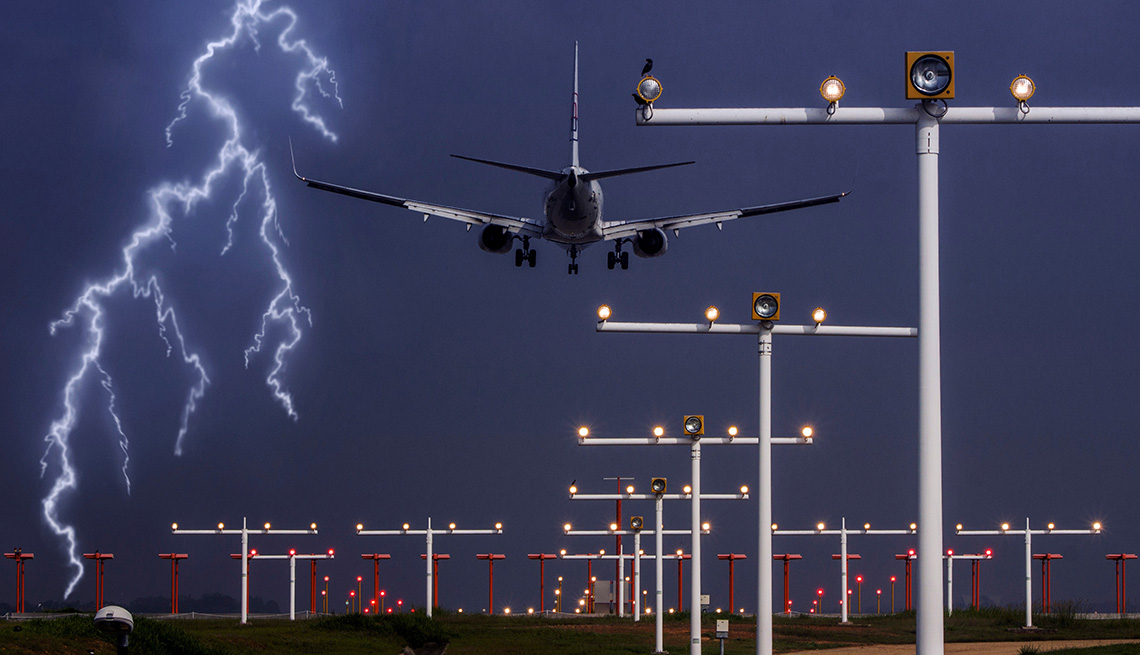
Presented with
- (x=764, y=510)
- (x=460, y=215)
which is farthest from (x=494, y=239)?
(x=764, y=510)

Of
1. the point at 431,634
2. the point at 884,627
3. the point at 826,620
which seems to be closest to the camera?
the point at 431,634

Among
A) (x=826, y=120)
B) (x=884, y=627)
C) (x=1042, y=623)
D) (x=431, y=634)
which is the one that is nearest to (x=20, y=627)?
(x=826, y=120)

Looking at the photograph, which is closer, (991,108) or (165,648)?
(991,108)

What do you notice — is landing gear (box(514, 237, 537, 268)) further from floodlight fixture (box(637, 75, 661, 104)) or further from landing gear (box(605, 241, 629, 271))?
floodlight fixture (box(637, 75, 661, 104))

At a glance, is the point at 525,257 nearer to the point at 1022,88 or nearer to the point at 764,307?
the point at 764,307

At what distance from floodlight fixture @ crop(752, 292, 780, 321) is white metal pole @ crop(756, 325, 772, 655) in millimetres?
421

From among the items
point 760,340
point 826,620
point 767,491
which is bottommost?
point 826,620

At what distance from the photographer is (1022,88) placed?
16.0m

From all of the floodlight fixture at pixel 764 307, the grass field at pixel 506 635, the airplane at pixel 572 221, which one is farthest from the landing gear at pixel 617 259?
the floodlight fixture at pixel 764 307

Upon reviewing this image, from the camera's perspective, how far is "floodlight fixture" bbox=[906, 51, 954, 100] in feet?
51.0

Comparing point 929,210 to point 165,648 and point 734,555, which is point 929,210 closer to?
point 165,648

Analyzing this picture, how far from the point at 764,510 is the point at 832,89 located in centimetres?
1434

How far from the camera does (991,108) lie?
53.1ft

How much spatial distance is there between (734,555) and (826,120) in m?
83.3
